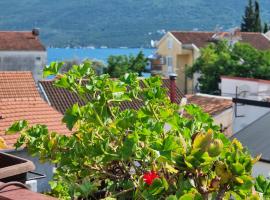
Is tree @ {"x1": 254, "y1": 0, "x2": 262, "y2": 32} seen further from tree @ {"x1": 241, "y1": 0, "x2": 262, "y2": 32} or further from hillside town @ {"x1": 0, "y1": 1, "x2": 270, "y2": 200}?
hillside town @ {"x1": 0, "y1": 1, "x2": 270, "y2": 200}

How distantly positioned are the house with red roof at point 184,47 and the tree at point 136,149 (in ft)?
148

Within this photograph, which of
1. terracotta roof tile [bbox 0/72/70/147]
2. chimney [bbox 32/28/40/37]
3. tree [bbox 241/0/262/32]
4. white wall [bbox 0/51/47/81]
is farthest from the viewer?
tree [bbox 241/0/262/32]

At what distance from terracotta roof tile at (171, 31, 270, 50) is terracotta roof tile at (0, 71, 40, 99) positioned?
105 feet

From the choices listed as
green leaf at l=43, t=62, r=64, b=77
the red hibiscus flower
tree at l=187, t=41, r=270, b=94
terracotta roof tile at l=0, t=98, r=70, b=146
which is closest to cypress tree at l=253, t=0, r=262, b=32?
tree at l=187, t=41, r=270, b=94

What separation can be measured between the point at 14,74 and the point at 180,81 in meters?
32.5

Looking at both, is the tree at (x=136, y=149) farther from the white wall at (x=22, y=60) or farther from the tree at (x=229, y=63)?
the white wall at (x=22, y=60)

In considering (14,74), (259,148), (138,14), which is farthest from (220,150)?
(138,14)

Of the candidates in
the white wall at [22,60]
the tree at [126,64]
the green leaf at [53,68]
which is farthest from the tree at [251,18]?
the green leaf at [53,68]

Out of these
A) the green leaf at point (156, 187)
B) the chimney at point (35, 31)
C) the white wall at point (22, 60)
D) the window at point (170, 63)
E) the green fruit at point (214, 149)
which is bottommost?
the window at point (170, 63)

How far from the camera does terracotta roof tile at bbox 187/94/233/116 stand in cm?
2297

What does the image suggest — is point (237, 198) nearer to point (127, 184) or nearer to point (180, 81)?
point (127, 184)

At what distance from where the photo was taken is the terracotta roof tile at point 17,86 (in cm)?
1735

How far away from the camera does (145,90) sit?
287 cm

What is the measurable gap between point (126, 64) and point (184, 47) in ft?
16.8
